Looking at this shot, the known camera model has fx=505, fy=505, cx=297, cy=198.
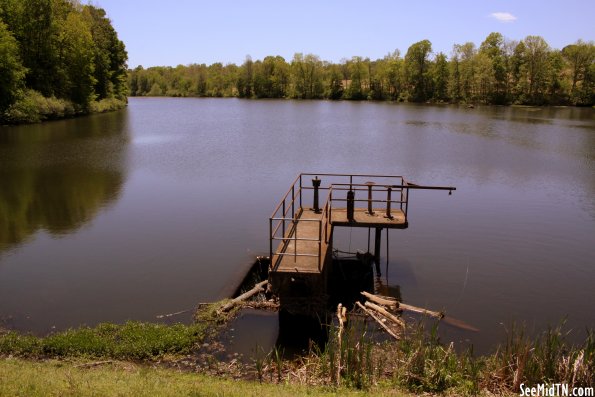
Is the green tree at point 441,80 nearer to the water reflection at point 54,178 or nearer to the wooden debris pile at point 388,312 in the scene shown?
the water reflection at point 54,178

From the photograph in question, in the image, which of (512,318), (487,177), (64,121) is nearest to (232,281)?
(512,318)

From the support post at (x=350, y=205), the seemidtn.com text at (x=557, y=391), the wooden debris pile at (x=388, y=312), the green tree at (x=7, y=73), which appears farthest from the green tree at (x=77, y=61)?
the seemidtn.com text at (x=557, y=391)

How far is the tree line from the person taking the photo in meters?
115

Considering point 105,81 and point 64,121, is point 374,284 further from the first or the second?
point 105,81

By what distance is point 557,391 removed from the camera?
29.0 ft

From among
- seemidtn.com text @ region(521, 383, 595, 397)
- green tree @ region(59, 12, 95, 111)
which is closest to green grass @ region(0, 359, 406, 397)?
→ seemidtn.com text @ region(521, 383, 595, 397)

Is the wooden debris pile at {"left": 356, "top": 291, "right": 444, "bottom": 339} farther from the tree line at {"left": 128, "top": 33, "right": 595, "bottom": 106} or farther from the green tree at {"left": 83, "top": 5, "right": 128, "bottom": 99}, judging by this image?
the tree line at {"left": 128, "top": 33, "right": 595, "bottom": 106}

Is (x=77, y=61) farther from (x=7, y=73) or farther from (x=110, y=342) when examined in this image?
(x=110, y=342)

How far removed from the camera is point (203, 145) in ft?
152

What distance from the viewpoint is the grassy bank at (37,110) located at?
55719 millimetres

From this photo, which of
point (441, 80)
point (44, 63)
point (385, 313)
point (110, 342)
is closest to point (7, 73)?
point (44, 63)

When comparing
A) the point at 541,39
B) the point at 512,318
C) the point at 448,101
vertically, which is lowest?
the point at 512,318

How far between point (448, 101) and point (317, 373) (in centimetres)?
12727

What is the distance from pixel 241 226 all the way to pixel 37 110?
4775cm
